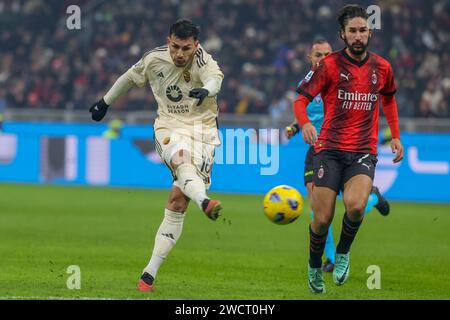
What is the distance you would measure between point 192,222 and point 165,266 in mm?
5502

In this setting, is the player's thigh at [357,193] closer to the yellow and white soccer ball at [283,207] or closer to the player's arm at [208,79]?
the yellow and white soccer ball at [283,207]

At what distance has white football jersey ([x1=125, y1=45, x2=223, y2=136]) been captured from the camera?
885 cm

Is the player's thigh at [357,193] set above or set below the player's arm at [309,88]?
below

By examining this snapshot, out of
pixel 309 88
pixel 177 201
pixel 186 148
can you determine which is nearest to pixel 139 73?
pixel 186 148

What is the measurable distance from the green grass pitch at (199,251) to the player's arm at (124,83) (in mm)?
1519

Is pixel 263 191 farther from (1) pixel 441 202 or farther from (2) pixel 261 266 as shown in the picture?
(2) pixel 261 266

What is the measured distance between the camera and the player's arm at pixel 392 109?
29.1 ft

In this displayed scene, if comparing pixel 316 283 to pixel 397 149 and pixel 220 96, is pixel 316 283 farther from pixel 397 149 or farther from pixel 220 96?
pixel 220 96

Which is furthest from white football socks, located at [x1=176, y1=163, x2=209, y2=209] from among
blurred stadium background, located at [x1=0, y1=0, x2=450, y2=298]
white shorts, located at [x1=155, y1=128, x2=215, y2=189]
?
blurred stadium background, located at [x1=0, y1=0, x2=450, y2=298]

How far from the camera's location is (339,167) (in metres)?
8.71

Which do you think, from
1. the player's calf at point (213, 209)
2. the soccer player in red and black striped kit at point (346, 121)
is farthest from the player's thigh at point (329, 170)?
the player's calf at point (213, 209)
